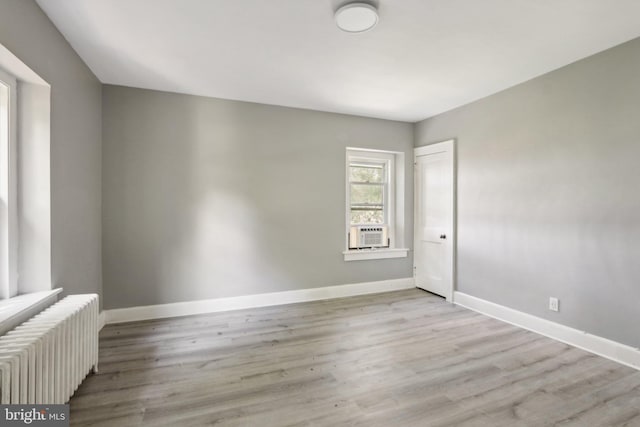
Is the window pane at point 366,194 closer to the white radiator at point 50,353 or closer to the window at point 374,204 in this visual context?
the window at point 374,204

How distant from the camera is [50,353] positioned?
60.9 inches

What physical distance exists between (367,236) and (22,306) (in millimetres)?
3590

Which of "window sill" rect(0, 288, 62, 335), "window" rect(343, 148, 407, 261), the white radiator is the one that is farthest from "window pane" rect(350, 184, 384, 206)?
"window sill" rect(0, 288, 62, 335)

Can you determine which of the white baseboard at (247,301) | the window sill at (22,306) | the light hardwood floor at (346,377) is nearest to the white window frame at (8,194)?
the window sill at (22,306)

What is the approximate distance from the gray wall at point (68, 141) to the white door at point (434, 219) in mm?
4072

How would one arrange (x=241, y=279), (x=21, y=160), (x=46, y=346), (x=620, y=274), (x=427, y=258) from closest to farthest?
(x=46, y=346) < (x=21, y=160) < (x=620, y=274) < (x=241, y=279) < (x=427, y=258)

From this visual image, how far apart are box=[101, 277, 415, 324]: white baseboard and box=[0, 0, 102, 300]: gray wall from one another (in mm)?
425

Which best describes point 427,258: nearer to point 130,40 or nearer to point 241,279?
point 241,279

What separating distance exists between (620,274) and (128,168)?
4722 millimetres

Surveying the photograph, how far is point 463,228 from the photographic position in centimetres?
375

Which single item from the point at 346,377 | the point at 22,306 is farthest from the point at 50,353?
the point at 346,377

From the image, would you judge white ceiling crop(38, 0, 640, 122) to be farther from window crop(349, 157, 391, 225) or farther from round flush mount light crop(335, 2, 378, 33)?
window crop(349, 157, 391, 225)

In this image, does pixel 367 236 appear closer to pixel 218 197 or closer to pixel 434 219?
pixel 434 219

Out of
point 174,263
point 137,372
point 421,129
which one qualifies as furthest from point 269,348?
point 421,129
